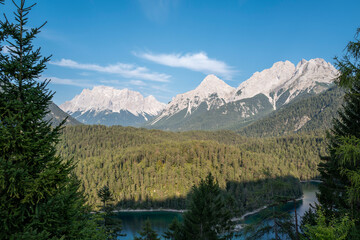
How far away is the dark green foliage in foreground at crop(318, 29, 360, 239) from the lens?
7703 millimetres

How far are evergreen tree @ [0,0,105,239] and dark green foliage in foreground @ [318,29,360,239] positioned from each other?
10.8m

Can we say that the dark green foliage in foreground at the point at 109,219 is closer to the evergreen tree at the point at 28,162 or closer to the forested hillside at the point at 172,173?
the evergreen tree at the point at 28,162

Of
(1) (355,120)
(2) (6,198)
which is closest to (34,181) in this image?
(2) (6,198)

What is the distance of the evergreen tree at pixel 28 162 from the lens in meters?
7.25

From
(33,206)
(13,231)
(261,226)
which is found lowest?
(261,226)

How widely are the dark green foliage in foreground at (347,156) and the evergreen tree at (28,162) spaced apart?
10.8 meters

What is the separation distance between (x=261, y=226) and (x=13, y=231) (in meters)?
10.7

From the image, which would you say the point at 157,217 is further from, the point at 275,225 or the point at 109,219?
the point at 275,225

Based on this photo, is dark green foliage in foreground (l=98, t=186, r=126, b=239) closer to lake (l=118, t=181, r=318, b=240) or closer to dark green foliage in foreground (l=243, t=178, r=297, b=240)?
dark green foliage in foreground (l=243, t=178, r=297, b=240)

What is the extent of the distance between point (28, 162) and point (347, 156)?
39.4 feet

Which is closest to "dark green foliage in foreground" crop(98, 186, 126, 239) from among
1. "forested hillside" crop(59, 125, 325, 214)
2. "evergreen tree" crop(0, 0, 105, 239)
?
"evergreen tree" crop(0, 0, 105, 239)

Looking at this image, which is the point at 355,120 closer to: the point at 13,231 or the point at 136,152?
the point at 13,231

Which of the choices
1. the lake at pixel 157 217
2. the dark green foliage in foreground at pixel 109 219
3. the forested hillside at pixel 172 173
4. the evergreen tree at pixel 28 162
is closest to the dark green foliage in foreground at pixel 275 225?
the evergreen tree at pixel 28 162

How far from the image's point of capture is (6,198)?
24.2 feet
